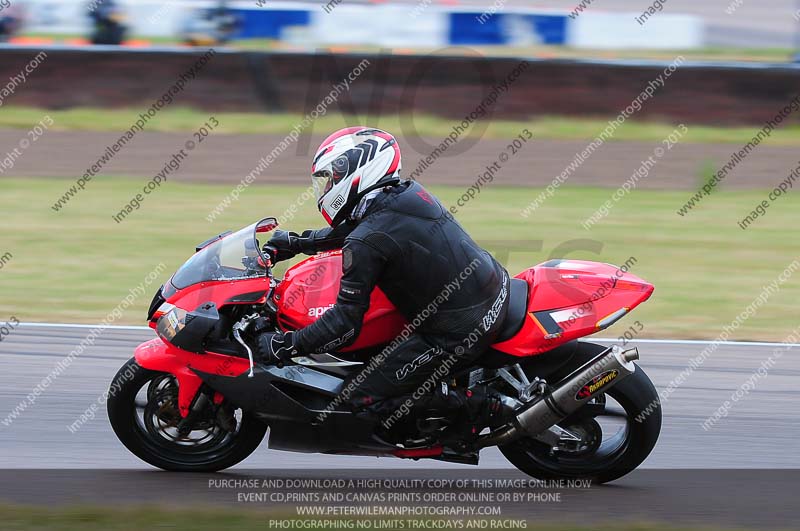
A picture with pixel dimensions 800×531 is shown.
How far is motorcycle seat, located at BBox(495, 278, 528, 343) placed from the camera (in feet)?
16.5

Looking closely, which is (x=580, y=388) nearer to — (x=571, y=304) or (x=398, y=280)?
(x=571, y=304)

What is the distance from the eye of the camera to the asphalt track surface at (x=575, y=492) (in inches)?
200

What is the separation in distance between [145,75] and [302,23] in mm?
5354

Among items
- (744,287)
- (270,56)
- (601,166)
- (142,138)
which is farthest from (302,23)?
(744,287)

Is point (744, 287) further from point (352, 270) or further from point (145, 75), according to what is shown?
point (145, 75)

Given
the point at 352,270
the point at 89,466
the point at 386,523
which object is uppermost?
the point at 352,270

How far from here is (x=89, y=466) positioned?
5523 millimetres

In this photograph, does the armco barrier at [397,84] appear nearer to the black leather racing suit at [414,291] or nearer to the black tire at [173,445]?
the black tire at [173,445]

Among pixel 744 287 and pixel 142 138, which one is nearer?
pixel 744 287

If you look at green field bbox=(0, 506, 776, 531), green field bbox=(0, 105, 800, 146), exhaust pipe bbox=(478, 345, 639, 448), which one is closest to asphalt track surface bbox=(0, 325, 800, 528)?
green field bbox=(0, 506, 776, 531)

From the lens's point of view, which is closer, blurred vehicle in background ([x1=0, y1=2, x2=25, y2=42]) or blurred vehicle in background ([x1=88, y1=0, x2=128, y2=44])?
blurred vehicle in background ([x1=88, y1=0, x2=128, y2=44])

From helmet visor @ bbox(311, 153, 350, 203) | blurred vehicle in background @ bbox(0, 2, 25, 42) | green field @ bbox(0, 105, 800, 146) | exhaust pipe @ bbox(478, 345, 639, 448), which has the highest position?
helmet visor @ bbox(311, 153, 350, 203)

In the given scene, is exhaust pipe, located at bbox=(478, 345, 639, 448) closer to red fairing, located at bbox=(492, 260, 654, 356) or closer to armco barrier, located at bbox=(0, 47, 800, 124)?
red fairing, located at bbox=(492, 260, 654, 356)

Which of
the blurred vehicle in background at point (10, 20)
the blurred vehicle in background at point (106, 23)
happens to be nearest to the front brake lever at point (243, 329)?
the blurred vehicle in background at point (106, 23)
